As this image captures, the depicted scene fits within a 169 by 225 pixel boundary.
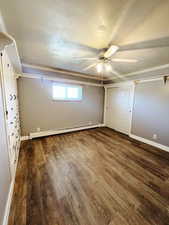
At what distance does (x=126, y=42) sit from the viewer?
5.16ft

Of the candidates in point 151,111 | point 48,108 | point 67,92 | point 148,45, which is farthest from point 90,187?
point 67,92

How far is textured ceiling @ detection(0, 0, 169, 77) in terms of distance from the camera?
0.99 metres

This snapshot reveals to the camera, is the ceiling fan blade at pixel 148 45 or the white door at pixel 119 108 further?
the white door at pixel 119 108

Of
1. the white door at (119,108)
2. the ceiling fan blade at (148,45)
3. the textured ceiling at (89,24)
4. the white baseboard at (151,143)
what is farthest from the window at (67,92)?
the white baseboard at (151,143)

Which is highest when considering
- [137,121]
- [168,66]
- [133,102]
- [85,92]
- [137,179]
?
[168,66]

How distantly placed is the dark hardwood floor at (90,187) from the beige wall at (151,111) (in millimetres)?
591

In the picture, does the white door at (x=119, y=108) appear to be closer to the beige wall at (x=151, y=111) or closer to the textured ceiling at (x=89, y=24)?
the beige wall at (x=151, y=111)

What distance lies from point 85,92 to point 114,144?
2.33 metres

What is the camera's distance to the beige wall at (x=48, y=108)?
3.04 m

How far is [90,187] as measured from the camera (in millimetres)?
1535

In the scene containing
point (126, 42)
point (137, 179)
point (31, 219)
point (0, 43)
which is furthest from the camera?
point (137, 179)

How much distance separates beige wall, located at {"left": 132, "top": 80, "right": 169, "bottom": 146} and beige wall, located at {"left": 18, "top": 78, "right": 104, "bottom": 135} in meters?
1.79

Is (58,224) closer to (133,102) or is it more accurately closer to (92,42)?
(92,42)

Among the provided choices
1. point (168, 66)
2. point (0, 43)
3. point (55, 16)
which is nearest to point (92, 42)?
point (55, 16)
